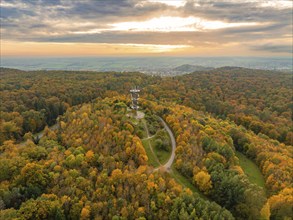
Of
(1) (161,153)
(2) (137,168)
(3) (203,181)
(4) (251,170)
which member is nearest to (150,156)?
(1) (161,153)

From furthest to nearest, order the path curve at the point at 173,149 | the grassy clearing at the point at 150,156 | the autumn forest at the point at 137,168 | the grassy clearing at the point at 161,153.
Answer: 1. the grassy clearing at the point at 161,153
2. the grassy clearing at the point at 150,156
3. the path curve at the point at 173,149
4. the autumn forest at the point at 137,168

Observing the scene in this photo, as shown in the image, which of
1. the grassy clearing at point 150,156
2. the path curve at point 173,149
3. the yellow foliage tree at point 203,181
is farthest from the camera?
the grassy clearing at point 150,156

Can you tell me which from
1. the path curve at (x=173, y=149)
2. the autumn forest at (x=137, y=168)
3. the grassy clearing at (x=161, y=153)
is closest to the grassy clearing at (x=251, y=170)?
the autumn forest at (x=137, y=168)

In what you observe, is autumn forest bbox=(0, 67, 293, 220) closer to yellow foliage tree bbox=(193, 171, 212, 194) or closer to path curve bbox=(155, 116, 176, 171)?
yellow foliage tree bbox=(193, 171, 212, 194)

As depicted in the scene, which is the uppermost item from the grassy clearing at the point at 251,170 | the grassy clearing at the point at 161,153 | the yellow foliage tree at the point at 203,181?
the grassy clearing at the point at 161,153

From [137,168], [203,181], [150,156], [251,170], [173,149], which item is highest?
[137,168]

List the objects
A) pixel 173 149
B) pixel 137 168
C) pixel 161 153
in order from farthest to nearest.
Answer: pixel 173 149 → pixel 161 153 → pixel 137 168

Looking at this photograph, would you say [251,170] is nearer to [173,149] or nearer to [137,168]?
[173,149]

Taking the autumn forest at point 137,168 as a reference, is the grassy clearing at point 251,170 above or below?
below

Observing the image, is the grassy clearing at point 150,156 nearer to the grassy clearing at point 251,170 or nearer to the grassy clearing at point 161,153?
the grassy clearing at point 161,153
